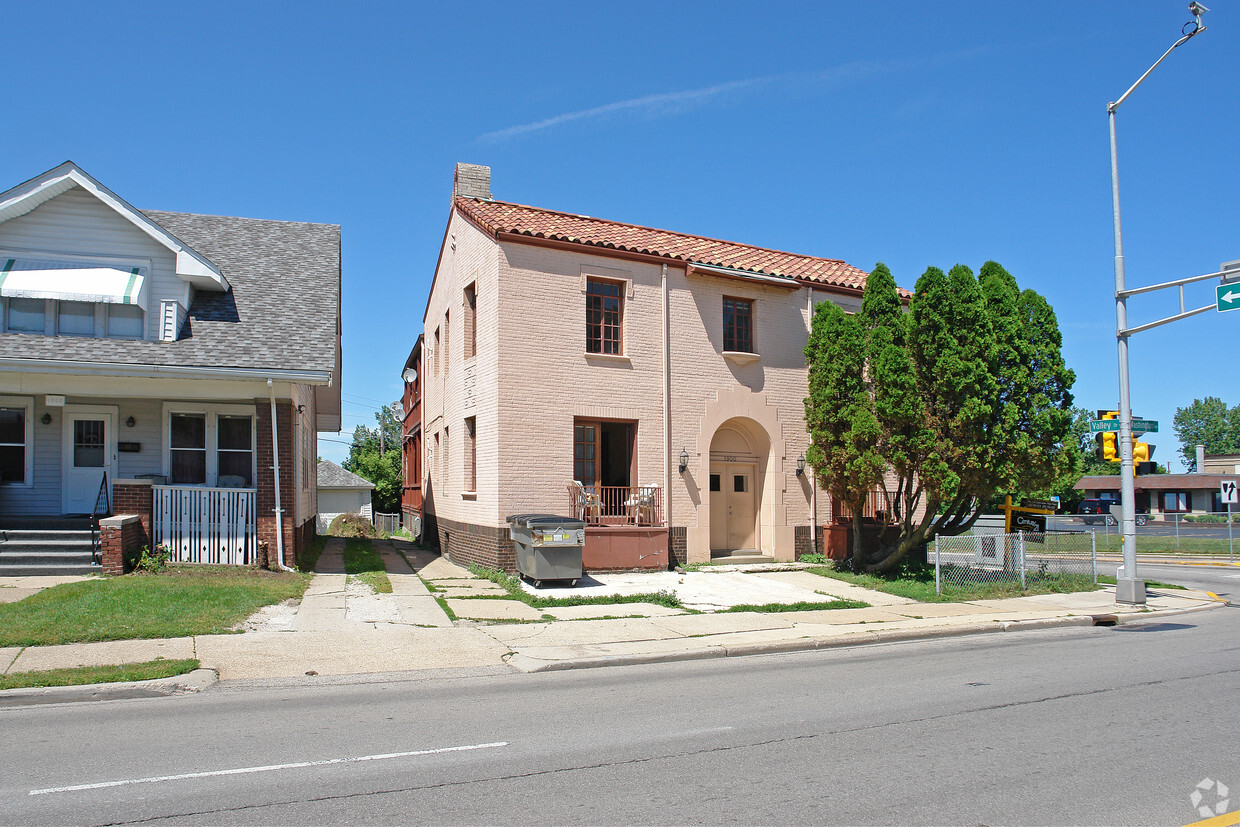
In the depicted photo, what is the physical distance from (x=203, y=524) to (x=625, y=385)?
8.62 m

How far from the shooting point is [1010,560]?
670 inches

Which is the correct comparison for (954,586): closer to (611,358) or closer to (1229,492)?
(611,358)

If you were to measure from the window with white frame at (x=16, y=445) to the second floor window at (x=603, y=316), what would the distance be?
11132mm

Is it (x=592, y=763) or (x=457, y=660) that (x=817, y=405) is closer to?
(x=457, y=660)

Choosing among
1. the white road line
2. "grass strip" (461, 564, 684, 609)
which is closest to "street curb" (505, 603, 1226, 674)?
"grass strip" (461, 564, 684, 609)

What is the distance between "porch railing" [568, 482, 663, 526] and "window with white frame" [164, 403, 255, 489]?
6.69m

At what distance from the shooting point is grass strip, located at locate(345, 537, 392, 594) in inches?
592

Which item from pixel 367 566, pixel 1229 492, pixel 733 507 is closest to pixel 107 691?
pixel 367 566

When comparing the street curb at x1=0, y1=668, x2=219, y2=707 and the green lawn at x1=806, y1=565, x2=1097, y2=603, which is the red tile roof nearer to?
the green lawn at x1=806, y1=565, x2=1097, y2=603

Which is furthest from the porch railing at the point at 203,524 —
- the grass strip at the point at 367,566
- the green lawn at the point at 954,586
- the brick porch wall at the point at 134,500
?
the green lawn at the point at 954,586

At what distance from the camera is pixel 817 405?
17.6 metres

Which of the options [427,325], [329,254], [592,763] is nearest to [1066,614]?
[592,763]

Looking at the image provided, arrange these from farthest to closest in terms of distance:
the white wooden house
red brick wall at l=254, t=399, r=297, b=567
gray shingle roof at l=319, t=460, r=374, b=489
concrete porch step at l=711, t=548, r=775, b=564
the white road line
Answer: gray shingle roof at l=319, t=460, r=374, b=489 < concrete porch step at l=711, t=548, r=775, b=564 < red brick wall at l=254, t=399, r=297, b=567 < the white wooden house < the white road line

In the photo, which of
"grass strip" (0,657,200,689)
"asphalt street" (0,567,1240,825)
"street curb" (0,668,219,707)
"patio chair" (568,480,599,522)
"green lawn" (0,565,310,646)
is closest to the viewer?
"asphalt street" (0,567,1240,825)
